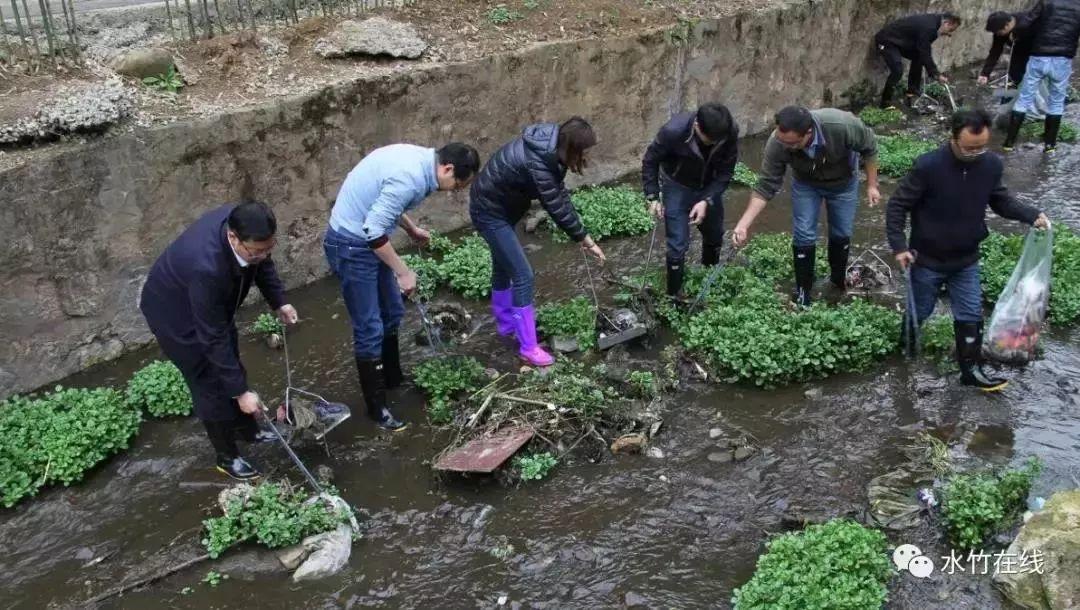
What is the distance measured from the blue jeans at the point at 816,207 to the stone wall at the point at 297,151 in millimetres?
3656

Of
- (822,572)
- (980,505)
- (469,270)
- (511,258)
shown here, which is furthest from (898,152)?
(822,572)

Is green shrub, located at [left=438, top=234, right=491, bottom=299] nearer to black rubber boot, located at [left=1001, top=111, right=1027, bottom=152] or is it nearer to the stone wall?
the stone wall

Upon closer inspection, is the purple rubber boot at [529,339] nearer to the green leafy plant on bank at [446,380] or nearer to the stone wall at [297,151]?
the green leafy plant on bank at [446,380]

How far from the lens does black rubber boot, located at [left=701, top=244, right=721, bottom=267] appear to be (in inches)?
290

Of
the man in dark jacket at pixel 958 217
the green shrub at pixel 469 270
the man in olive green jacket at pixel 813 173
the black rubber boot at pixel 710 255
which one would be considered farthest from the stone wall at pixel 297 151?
the man in dark jacket at pixel 958 217

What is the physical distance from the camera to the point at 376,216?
16.6ft

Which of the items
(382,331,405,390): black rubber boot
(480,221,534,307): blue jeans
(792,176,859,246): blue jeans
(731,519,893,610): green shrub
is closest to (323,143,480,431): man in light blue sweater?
(382,331,405,390): black rubber boot

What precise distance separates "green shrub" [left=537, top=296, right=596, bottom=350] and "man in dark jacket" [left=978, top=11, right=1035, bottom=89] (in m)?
7.61

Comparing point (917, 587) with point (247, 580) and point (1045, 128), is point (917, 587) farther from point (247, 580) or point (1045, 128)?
point (1045, 128)

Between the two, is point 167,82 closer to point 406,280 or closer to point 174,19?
point 174,19

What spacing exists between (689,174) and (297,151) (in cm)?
367

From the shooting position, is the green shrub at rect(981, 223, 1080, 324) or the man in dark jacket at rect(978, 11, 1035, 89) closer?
the green shrub at rect(981, 223, 1080, 324)

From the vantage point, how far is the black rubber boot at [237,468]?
211 inches

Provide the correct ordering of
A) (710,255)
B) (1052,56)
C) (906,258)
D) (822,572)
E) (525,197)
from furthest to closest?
(1052,56), (710,255), (525,197), (906,258), (822,572)
